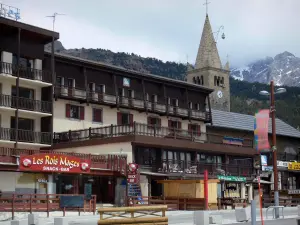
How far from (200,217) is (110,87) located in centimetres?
2742

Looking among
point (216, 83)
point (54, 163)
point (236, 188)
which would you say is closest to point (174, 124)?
point (236, 188)

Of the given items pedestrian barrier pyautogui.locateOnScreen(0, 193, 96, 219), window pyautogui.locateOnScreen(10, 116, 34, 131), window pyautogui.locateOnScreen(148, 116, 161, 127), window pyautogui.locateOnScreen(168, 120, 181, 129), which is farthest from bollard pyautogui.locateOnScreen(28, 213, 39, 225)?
window pyautogui.locateOnScreen(168, 120, 181, 129)

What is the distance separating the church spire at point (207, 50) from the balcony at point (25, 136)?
62.2 meters

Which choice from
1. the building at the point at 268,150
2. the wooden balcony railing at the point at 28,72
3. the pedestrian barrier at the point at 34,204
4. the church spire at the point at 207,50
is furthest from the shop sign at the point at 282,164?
the church spire at the point at 207,50

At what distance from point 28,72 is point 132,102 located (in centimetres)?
1154

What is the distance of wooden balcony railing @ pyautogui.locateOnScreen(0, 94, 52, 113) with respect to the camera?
43.5 m

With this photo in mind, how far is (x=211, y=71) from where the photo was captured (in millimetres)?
103688

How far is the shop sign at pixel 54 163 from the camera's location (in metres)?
36.0

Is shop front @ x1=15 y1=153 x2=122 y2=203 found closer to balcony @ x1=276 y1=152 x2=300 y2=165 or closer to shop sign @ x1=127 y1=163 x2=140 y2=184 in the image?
shop sign @ x1=127 y1=163 x2=140 y2=184

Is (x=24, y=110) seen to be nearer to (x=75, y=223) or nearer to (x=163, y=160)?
(x=163, y=160)

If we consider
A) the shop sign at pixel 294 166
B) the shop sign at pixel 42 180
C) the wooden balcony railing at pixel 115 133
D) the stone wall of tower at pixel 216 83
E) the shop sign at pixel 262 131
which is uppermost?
the stone wall of tower at pixel 216 83

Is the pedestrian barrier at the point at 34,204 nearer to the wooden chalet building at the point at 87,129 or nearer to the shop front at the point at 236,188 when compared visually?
the wooden chalet building at the point at 87,129

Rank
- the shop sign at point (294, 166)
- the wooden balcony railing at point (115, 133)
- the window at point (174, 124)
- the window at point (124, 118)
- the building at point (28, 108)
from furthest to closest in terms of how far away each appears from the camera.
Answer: the shop sign at point (294, 166) < the window at point (174, 124) < the window at point (124, 118) < the wooden balcony railing at point (115, 133) < the building at point (28, 108)

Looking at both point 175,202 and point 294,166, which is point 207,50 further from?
point 175,202
